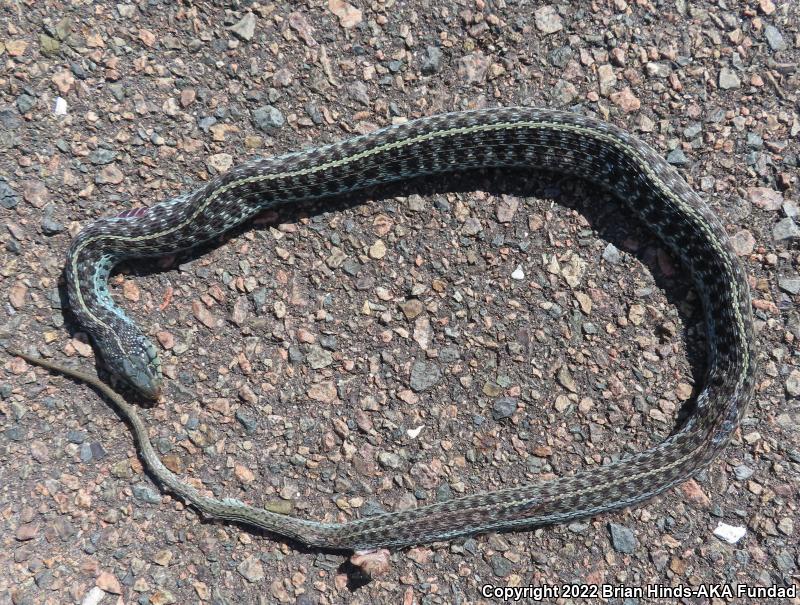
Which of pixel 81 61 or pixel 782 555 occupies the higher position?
pixel 81 61

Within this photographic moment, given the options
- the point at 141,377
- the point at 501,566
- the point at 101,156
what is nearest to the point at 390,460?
the point at 501,566

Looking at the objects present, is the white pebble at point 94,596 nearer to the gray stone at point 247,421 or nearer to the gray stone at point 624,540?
the gray stone at point 247,421

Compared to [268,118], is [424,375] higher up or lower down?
lower down

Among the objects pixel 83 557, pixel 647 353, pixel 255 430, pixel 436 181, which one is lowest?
pixel 83 557

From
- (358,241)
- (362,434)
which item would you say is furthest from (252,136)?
(362,434)

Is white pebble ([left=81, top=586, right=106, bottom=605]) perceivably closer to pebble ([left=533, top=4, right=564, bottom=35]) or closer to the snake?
the snake

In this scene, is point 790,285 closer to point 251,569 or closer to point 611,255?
point 611,255

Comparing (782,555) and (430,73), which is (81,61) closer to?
(430,73)
